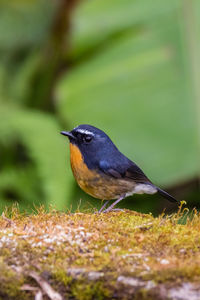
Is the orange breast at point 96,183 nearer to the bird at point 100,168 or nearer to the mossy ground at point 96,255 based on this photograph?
the bird at point 100,168

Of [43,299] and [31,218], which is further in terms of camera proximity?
[31,218]

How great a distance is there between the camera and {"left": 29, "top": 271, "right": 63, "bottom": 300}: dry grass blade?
2797 millimetres

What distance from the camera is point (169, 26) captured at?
6598 millimetres

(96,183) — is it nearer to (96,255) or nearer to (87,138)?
(87,138)

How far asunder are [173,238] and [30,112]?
3816 millimetres

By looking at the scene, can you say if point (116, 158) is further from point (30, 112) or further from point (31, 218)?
point (30, 112)

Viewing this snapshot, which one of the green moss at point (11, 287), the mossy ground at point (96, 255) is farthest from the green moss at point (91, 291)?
the green moss at point (11, 287)

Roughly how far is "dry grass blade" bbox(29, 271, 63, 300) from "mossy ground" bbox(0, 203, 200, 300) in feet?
0.04

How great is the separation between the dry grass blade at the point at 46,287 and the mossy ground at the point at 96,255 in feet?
0.04

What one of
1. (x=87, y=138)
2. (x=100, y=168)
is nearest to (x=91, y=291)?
(x=100, y=168)

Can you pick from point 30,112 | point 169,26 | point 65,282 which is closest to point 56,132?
point 30,112

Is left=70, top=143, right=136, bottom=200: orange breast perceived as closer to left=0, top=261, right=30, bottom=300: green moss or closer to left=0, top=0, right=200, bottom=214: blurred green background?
left=0, top=0, right=200, bottom=214: blurred green background

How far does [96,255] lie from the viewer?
3.05 m

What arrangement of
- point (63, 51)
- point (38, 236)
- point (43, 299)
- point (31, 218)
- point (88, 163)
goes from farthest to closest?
point (63, 51), point (88, 163), point (31, 218), point (38, 236), point (43, 299)
